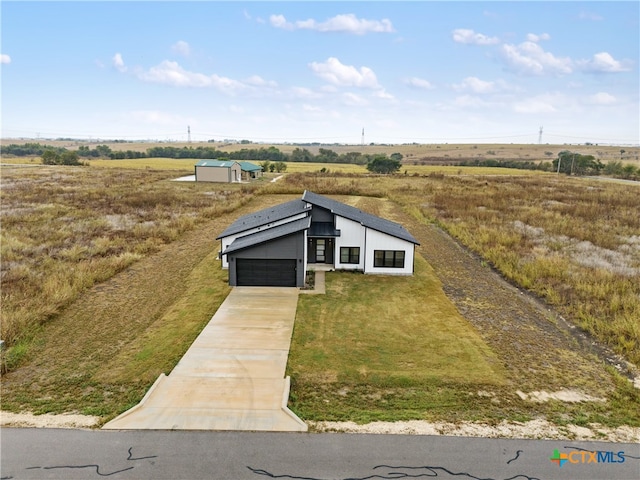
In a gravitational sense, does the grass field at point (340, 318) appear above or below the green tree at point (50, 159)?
below

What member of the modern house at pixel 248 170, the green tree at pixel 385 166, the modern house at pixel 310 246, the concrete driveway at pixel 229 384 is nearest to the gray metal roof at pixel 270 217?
the modern house at pixel 310 246

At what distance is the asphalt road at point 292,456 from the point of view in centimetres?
874

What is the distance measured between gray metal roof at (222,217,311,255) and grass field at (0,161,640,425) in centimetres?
220

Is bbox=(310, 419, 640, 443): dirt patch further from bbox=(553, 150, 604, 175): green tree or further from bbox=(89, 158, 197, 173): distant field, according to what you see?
bbox=(553, 150, 604, 175): green tree

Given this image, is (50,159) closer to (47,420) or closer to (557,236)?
(47,420)

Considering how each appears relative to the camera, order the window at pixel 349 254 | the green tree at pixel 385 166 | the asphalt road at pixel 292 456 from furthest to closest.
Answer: the green tree at pixel 385 166 < the window at pixel 349 254 < the asphalt road at pixel 292 456

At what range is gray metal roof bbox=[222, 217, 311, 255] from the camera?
64.8 ft

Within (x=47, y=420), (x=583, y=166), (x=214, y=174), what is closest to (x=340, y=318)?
(x=47, y=420)

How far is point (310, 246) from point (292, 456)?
50.0 feet

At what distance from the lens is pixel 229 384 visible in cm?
1198

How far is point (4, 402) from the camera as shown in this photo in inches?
444

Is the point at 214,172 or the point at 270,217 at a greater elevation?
the point at 214,172

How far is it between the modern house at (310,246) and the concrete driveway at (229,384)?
3469 millimetres

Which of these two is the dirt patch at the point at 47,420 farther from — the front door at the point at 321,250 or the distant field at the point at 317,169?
the distant field at the point at 317,169
